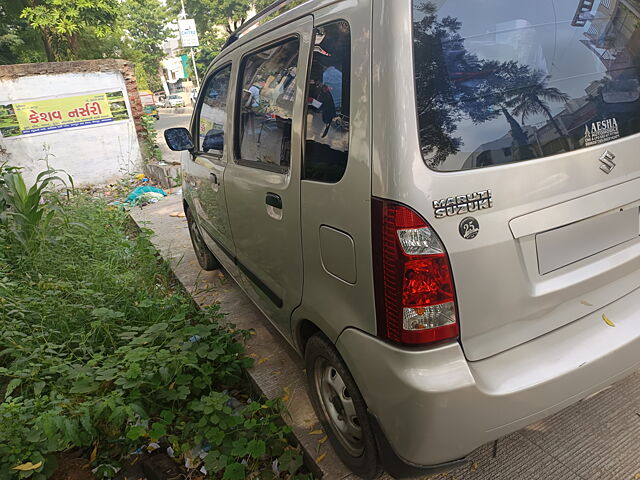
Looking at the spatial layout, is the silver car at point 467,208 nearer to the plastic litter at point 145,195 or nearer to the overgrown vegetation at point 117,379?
the overgrown vegetation at point 117,379

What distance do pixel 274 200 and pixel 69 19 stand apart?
634 inches

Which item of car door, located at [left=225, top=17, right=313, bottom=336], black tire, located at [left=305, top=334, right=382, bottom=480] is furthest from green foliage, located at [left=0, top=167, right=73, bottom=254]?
black tire, located at [left=305, top=334, right=382, bottom=480]

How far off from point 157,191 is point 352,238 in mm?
6562

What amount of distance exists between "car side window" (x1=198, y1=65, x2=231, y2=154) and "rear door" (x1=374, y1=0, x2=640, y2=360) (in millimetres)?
1700

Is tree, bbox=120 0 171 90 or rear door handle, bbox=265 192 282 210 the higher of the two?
tree, bbox=120 0 171 90

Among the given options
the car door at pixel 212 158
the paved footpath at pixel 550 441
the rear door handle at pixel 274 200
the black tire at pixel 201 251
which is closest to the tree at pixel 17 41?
the black tire at pixel 201 251

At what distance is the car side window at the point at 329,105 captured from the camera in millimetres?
1498

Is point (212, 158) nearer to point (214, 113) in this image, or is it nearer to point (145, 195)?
point (214, 113)

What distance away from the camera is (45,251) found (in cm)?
404

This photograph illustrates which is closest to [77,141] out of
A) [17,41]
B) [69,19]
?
[69,19]

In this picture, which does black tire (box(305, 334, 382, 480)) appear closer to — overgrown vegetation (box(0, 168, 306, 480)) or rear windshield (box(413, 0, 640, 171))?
overgrown vegetation (box(0, 168, 306, 480))

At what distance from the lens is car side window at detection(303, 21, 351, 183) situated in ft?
4.91

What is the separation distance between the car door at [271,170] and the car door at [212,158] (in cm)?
22

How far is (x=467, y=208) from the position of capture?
130cm
